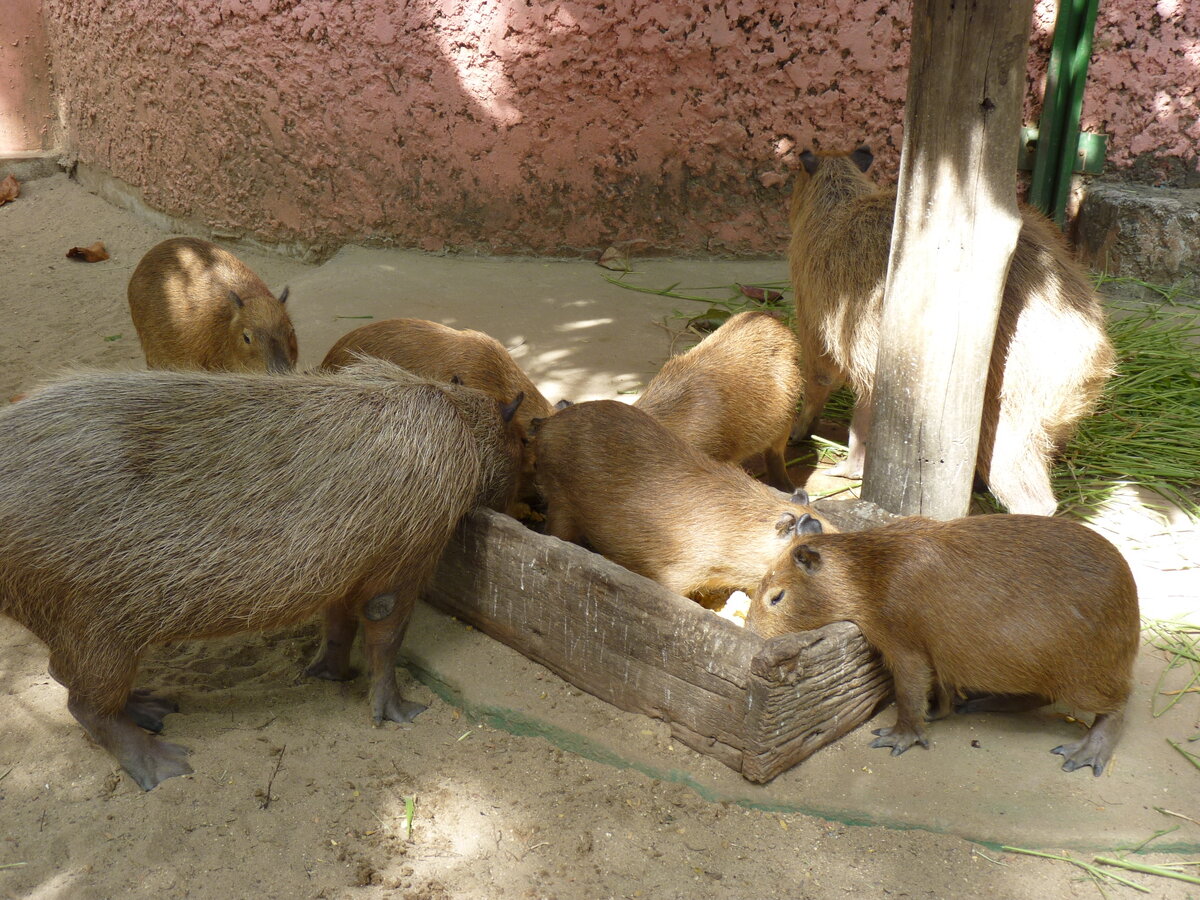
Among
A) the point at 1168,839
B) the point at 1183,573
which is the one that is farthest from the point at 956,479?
the point at 1168,839

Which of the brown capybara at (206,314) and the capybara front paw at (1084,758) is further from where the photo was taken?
the brown capybara at (206,314)

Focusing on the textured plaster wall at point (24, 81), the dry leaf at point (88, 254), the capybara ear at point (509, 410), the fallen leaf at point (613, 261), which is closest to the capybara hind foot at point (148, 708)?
the capybara ear at point (509, 410)

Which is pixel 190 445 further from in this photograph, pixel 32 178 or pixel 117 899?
pixel 32 178

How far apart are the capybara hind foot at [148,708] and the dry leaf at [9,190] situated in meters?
6.72

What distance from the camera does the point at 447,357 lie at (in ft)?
13.0

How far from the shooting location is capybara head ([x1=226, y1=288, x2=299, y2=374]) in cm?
475

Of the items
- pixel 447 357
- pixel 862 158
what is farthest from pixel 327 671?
pixel 862 158

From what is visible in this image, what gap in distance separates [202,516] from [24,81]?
307 inches

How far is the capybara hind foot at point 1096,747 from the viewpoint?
261 cm

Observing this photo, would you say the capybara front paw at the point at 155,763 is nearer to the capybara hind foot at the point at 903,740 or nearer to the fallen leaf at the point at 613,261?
the capybara hind foot at the point at 903,740

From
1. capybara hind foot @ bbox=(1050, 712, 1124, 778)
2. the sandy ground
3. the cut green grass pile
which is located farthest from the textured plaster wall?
capybara hind foot @ bbox=(1050, 712, 1124, 778)

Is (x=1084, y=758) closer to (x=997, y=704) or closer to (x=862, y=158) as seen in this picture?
(x=997, y=704)

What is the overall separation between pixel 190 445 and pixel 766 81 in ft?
14.7

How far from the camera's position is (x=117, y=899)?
7.61 ft
